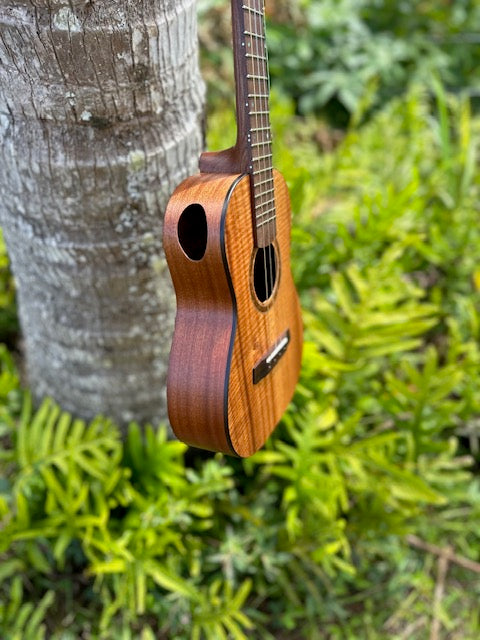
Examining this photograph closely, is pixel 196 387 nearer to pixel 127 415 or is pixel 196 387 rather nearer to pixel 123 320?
pixel 123 320

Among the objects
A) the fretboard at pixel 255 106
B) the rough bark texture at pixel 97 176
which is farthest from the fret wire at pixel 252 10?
the rough bark texture at pixel 97 176

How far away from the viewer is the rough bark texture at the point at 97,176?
2.95 feet

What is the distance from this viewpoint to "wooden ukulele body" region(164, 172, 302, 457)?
33.0 inches

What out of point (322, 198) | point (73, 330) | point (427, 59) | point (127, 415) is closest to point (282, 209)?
point (73, 330)

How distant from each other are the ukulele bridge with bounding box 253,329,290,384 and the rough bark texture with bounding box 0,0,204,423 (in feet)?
1.05

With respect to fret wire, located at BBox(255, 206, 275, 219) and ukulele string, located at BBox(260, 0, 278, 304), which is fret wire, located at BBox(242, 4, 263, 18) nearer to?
ukulele string, located at BBox(260, 0, 278, 304)

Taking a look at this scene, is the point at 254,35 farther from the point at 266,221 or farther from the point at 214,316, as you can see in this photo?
the point at 214,316

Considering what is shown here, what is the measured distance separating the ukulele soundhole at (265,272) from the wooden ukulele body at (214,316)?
0.05 meters

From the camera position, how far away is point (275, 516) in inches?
59.3

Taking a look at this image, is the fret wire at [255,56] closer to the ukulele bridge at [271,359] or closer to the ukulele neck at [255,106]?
the ukulele neck at [255,106]

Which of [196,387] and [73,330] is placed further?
[73,330]

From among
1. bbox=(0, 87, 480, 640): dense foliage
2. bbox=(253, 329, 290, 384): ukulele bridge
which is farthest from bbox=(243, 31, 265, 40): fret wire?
bbox=(0, 87, 480, 640): dense foliage

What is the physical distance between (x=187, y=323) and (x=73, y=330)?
49 centimetres

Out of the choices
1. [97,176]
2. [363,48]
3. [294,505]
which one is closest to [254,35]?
[97,176]
